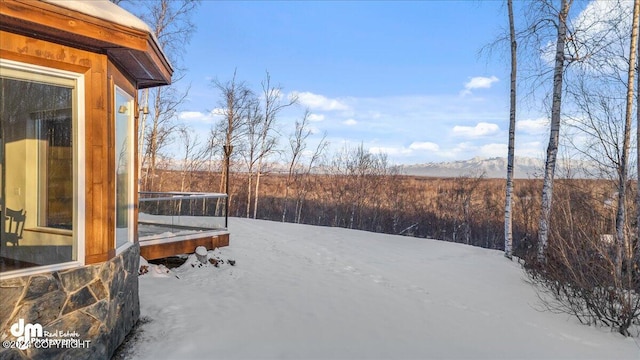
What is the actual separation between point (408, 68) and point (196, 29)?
7043mm

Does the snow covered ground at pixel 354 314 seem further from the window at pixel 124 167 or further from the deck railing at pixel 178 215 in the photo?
the window at pixel 124 167

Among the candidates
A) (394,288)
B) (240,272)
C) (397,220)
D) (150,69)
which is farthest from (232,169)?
(150,69)

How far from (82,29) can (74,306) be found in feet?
7.00

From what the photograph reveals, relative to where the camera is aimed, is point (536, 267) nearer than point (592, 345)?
No

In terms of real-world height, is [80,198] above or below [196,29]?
below

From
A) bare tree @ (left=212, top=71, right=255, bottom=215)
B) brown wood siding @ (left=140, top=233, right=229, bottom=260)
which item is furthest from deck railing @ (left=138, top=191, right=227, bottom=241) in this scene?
bare tree @ (left=212, top=71, right=255, bottom=215)

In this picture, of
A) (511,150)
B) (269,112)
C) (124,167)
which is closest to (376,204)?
(269,112)

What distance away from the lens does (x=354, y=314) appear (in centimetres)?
483

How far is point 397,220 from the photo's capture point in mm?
21125

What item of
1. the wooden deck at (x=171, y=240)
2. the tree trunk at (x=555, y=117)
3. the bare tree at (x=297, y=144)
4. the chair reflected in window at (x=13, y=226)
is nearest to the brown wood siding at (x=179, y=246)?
the wooden deck at (x=171, y=240)

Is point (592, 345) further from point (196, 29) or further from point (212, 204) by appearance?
point (196, 29)

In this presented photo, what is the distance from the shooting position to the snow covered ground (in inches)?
149

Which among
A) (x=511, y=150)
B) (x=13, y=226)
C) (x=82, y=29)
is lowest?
(x=13, y=226)

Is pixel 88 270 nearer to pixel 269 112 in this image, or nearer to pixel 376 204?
pixel 269 112
